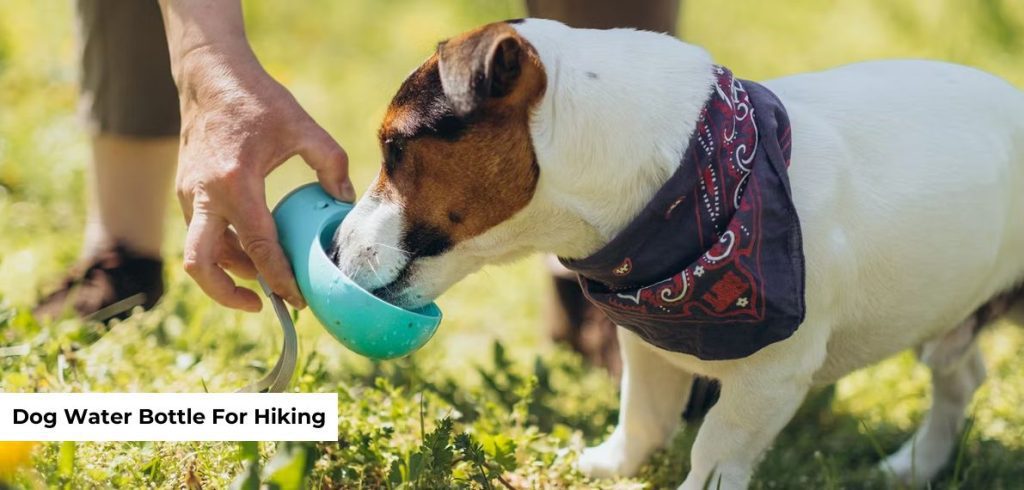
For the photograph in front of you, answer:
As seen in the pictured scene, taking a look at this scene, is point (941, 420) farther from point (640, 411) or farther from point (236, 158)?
point (236, 158)

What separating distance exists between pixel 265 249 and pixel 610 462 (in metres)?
1.01

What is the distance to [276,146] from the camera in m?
2.23

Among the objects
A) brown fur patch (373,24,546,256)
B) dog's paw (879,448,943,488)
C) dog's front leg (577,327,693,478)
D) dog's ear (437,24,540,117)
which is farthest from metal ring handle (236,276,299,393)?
dog's paw (879,448,943,488)

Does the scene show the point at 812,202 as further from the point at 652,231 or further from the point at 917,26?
the point at 917,26

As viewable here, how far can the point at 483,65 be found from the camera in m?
1.95

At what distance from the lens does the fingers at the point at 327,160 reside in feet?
7.45

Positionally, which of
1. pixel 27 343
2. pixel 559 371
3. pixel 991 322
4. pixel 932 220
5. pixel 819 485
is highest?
pixel 932 220

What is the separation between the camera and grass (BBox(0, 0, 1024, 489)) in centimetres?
227

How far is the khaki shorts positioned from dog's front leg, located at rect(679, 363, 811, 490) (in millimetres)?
1898

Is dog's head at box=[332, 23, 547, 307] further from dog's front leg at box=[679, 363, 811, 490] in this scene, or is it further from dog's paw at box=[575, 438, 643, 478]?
dog's paw at box=[575, 438, 643, 478]

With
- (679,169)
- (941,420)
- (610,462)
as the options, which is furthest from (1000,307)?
(679,169)

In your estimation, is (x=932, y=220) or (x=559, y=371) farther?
(x=559, y=371)

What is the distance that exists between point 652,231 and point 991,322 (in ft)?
4.12

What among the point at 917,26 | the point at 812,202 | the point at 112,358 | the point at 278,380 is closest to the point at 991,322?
the point at 812,202
